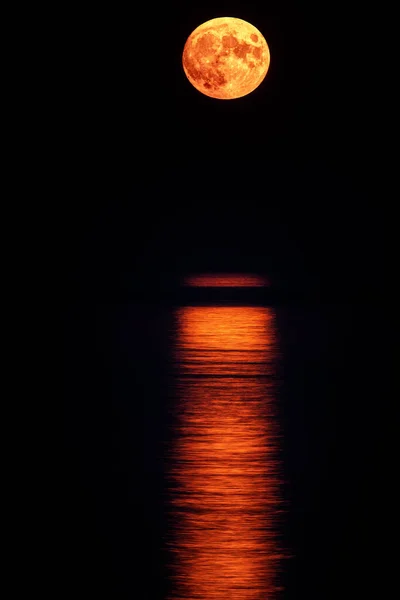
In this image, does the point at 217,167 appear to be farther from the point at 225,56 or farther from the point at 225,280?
the point at 225,280

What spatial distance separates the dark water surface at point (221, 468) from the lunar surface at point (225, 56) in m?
4.23

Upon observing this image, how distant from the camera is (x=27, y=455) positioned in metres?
2.70

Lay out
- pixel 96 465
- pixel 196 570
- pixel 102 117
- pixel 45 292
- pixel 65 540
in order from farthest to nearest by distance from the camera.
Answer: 1. pixel 102 117
2. pixel 45 292
3. pixel 96 465
4. pixel 65 540
5. pixel 196 570

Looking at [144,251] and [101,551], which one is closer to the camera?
[101,551]

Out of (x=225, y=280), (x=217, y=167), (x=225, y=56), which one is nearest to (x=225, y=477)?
(x=225, y=280)

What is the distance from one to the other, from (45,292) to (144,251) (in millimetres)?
2707

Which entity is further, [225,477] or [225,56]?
[225,56]

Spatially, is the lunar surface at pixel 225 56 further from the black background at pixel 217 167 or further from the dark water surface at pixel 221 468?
the dark water surface at pixel 221 468

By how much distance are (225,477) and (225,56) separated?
6655 mm

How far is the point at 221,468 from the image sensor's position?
2613mm

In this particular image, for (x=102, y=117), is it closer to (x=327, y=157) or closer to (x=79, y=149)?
(x=79, y=149)

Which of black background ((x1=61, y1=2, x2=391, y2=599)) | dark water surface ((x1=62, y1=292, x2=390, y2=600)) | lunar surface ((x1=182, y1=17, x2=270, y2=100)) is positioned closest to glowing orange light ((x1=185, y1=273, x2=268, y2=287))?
black background ((x1=61, y1=2, x2=391, y2=599))

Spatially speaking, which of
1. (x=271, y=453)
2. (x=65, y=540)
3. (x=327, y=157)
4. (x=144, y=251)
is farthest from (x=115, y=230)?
(x=65, y=540)

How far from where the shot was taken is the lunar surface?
336 inches
